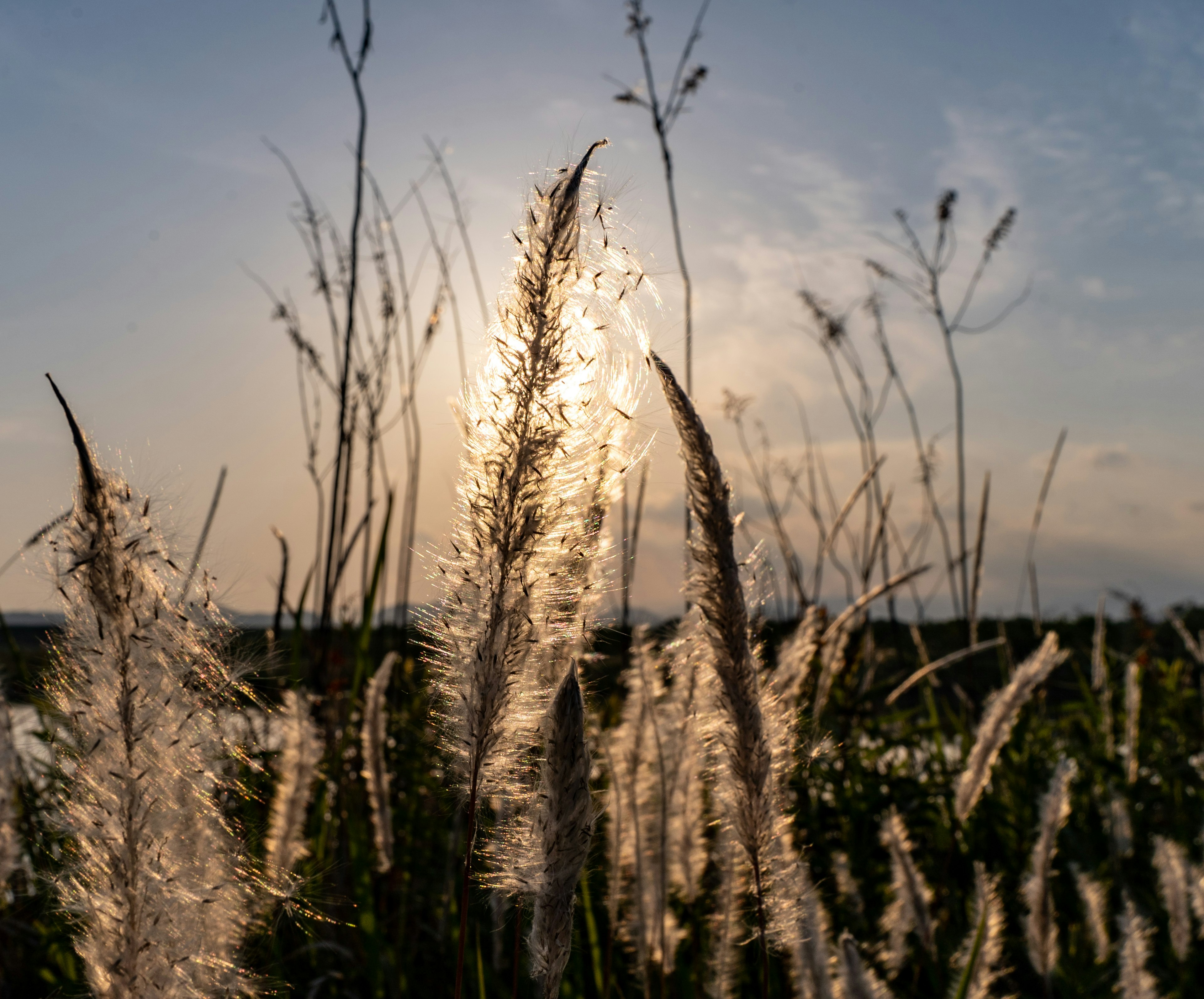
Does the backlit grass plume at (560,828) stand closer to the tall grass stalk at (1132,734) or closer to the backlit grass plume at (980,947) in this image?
the backlit grass plume at (980,947)

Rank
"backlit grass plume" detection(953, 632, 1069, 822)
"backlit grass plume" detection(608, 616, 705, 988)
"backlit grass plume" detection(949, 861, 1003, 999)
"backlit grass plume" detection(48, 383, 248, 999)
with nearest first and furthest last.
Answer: "backlit grass plume" detection(48, 383, 248, 999), "backlit grass plume" detection(949, 861, 1003, 999), "backlit grass plume" detection(608, 616, 705, 988), "backlit grass plume" detection(953, 632, 1069, 822)

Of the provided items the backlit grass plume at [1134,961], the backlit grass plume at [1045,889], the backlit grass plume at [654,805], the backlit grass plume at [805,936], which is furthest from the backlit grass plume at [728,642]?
the backlit grass plume at [1134,961]

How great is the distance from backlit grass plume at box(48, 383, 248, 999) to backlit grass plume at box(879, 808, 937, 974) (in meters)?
1.14

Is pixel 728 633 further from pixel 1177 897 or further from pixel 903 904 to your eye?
pixel 1177 897

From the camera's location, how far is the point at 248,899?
1053mm

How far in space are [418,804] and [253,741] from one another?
124 cm

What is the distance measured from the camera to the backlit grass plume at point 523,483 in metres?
0.86

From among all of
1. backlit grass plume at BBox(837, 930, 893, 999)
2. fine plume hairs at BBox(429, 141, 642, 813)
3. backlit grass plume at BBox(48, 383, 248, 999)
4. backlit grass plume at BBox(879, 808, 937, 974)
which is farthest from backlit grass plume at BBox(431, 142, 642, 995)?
backlit grass plume at BBox(879, 808, 937, 974)

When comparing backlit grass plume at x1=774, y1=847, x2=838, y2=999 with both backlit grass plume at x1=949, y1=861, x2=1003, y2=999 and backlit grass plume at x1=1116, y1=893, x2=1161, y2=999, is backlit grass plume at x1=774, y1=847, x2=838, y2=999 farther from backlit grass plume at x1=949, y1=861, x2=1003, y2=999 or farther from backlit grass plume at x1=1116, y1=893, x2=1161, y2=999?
backlit grass plume at x1=1116, y1=893, x2=1161, y2=999

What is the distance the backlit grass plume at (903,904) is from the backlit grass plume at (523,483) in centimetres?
96

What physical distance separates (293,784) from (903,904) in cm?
115

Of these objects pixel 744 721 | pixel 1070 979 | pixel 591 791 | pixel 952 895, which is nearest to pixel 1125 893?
pixel 1070 979

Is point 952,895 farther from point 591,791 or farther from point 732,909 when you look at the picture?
point 591,791

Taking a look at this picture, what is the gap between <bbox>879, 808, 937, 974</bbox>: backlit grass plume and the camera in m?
1.52
